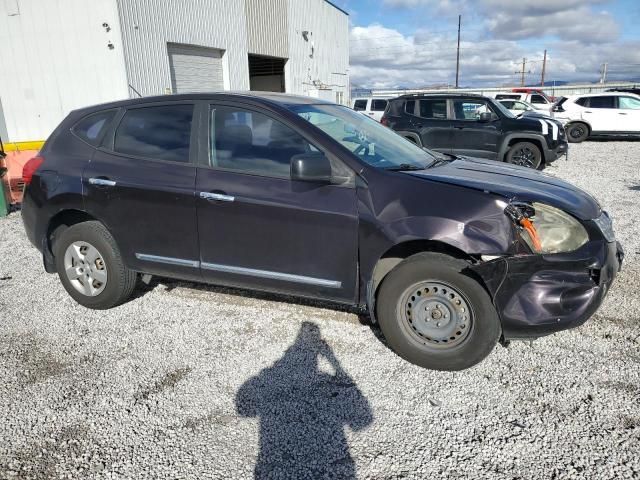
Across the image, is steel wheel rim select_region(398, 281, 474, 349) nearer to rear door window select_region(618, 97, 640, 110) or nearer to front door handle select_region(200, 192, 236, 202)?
front door handle select_region(200, 192, 236, 202)

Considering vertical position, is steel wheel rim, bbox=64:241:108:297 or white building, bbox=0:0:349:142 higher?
white building, bbox=0:0:349:142

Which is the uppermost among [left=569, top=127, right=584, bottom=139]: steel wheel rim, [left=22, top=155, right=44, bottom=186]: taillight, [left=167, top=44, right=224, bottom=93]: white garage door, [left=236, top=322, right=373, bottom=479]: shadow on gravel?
[left=167, top=44, right=224, bottom=93]: white garage door

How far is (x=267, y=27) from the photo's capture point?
22094mm

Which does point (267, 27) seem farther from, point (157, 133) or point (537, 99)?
point (157, 133)

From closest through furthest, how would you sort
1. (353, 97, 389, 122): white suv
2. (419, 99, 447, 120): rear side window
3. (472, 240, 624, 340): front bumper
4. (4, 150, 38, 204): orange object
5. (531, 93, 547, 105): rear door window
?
1. (472, 240, 624, 340): front bumper
2. (4, 150, 38, 204): orange object
3. (419, 99, 447, 120): rear side window
4. (353, 97, 389, 122): white suv
5. (531, 93, 547, 105): rear door window

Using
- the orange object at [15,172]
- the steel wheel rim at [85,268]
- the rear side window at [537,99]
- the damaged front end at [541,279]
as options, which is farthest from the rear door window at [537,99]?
the steel wheel rim at [85,268]

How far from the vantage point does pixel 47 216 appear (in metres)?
4.09

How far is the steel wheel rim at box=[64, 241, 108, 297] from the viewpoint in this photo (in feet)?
13.2

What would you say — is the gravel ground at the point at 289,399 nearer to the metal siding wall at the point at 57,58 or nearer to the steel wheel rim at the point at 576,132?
the metal siding wall at the point at 57,58

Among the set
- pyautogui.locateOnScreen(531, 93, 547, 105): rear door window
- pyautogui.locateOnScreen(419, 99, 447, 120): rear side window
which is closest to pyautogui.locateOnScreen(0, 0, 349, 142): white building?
pyautogui.locateOnScreen(419, 99, 447, 120): rear side window

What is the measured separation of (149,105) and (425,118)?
28.0ft

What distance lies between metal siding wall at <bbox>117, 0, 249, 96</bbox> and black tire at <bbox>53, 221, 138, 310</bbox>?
10.8 m

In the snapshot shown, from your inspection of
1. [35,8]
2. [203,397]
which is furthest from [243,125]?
[35,8]

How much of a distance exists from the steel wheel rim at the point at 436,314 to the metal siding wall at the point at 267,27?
769 inches
